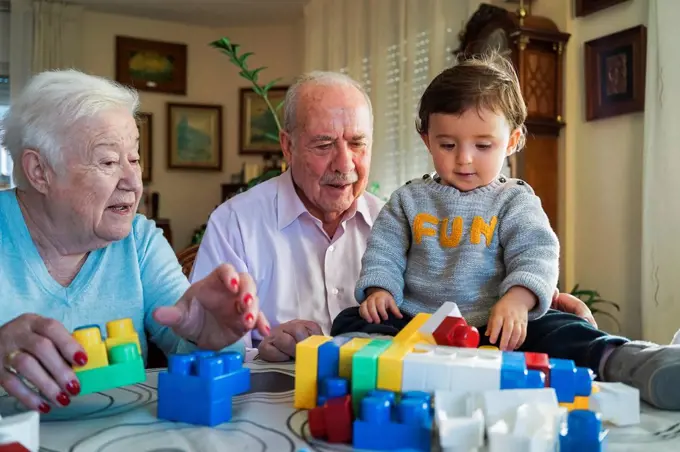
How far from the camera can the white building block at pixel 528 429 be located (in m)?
0.60

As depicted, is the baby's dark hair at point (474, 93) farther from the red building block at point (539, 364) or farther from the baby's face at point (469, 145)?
the red building block at point (539, 364)

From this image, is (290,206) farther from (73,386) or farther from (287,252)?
(73,386)

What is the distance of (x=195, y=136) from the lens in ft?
20.2

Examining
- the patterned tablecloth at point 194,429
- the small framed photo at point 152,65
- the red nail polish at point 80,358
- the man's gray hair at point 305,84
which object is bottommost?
the patterned tablecloth at point 194,429

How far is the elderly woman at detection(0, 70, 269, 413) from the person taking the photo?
1.18 m

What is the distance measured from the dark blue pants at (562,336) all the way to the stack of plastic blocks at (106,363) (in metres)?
0.50

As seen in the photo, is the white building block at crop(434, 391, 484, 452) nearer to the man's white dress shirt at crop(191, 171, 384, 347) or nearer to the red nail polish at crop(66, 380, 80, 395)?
the red nail polish at crop(66, 380, 80, 395)

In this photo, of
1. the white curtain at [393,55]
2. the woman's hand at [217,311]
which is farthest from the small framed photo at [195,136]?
the woman's hand at [217,311]

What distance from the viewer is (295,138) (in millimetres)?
1826

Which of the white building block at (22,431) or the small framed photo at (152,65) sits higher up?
the small framed photo at (152,65)

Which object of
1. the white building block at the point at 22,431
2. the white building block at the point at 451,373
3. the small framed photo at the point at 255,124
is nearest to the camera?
the white building block at the point at 22,431

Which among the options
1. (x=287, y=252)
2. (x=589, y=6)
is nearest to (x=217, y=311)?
(x=287, y=252)

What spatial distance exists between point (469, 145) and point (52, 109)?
80 cm

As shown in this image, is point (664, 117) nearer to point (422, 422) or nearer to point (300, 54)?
point (422, 422)
